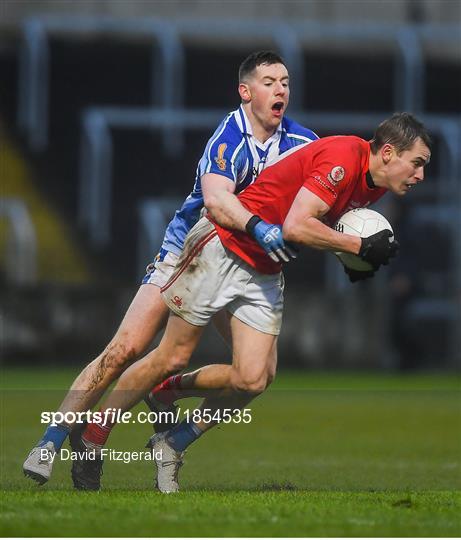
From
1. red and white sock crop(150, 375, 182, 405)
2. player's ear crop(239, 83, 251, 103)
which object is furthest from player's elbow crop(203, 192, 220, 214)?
red and white sock crop(150, 375, 182, 405)

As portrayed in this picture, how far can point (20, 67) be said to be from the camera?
76.0ft

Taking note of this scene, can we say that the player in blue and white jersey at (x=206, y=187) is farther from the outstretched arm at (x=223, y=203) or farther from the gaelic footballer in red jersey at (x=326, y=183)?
the gaelic footballer in red jersey at (x=326, y=183)

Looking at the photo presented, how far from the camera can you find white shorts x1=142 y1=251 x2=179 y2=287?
27.5ft

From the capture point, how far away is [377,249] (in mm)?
7523

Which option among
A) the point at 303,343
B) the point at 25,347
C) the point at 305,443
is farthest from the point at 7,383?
the point at 305,443

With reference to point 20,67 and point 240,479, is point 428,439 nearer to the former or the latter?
point 240,479

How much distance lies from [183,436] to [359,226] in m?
1.52

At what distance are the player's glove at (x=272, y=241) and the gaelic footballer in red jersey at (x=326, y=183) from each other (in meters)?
0.05

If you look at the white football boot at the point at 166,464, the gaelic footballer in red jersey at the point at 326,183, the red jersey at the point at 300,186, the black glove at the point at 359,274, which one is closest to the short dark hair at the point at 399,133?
the gaelic footballer in red jersey at the point at 326,183

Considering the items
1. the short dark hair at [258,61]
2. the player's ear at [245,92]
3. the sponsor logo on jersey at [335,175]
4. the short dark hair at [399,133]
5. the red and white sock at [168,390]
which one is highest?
the short dark hair at [258,61]

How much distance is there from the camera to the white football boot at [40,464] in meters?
7.78

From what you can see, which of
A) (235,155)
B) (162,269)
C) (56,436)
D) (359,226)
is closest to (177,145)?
(162,269)

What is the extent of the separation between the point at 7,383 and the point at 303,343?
14.3 feet
